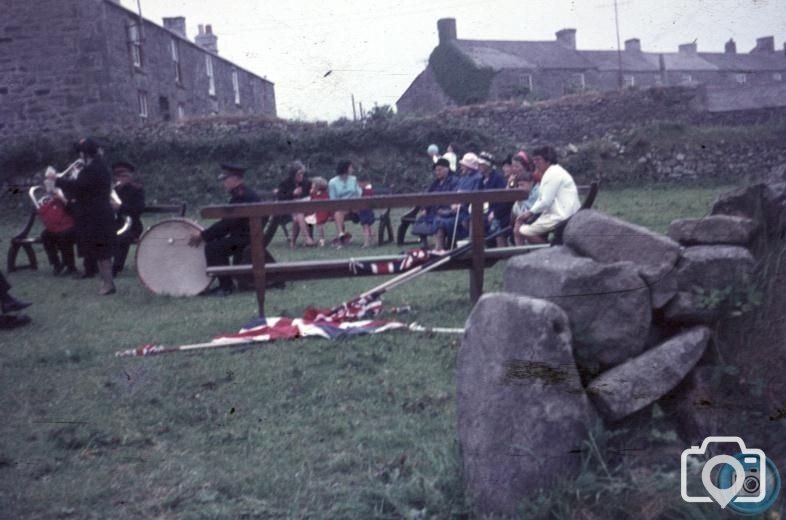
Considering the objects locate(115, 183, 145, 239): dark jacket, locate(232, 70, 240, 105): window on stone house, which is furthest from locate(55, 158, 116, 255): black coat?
locate(232, 70, 240, 105): window on stone house

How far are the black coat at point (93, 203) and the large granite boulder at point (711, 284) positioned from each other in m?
8.38

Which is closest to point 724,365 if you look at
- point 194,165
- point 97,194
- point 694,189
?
point 97,194

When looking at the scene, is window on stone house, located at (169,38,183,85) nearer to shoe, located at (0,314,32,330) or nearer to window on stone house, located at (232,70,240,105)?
window on stone house, located at (232,70,240,105)

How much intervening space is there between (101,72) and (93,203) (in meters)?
7.58

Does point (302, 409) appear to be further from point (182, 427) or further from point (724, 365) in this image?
point (724, 365)

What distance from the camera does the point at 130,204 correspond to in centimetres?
1258

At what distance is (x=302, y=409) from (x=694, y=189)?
402 inches

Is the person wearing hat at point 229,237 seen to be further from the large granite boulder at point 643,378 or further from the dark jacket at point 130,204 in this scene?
the large granite boulder at point 643,378

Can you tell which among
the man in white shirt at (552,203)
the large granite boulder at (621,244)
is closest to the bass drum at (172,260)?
the man in white shirt at (552,203)

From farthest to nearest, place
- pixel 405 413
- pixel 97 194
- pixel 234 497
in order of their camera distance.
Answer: pixel 97 194, pixel 405 413, pixel 234 497

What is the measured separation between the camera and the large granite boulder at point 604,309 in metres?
3.25

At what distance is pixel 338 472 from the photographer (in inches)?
154

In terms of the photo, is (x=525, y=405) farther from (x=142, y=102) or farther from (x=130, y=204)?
(x=142, y=102)

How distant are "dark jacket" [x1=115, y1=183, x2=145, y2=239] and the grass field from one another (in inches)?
176
